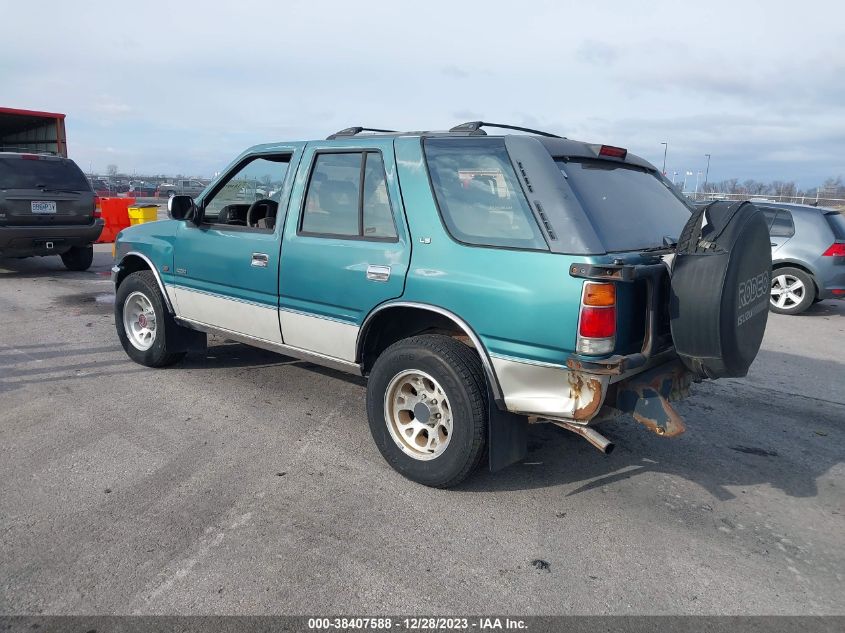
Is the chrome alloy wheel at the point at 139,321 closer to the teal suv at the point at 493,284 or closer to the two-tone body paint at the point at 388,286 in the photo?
the two-tone body paint at the point at 388,286

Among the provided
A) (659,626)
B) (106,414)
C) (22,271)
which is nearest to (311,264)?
(106,414)

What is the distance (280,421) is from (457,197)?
2091 millimetres

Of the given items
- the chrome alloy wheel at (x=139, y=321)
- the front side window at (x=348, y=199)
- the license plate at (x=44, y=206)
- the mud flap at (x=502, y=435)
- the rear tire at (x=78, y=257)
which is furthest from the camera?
the rear tire at (x=78, y=257)

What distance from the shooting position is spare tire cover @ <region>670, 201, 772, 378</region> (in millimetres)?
3039

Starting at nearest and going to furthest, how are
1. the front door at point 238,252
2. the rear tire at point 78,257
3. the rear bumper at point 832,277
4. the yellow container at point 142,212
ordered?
the front door at point 238,252
the rear bumper at point 832,277
the rear tire at point 78,257
the yellow container at point 142,212

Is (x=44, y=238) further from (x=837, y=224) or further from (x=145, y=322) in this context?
(x=837, y=224)

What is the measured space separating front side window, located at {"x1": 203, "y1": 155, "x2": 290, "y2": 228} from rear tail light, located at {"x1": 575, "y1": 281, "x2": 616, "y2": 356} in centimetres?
261

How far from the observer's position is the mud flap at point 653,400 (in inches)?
124

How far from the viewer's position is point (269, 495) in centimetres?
348

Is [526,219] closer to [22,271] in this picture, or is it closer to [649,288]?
[649,288]

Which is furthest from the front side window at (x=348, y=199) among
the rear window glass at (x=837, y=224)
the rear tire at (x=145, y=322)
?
the rear window glass at (x=837, y=224)

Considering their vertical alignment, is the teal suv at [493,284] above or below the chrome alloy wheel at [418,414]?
above

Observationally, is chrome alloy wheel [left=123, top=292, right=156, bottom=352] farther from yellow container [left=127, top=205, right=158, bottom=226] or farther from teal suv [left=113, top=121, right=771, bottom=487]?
yellow container [left=127, top=205, right=158, bottom=226]

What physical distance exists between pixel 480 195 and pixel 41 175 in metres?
9.04
